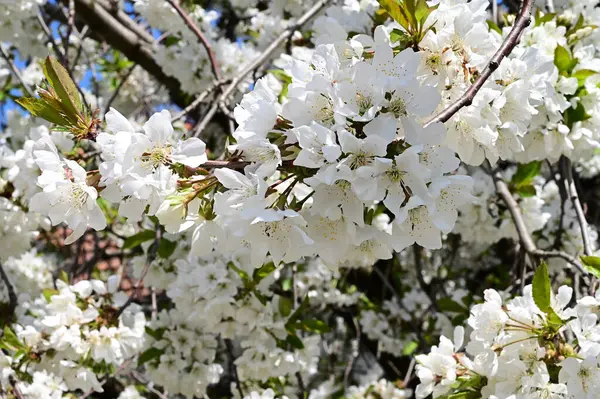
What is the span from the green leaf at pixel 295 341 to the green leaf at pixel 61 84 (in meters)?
1.40

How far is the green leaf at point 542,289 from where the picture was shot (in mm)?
1241

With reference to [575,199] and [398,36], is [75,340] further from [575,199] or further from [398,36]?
[575,199]

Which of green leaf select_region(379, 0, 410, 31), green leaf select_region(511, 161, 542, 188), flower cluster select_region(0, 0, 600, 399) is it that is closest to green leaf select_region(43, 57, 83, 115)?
flower cluster select_region(0, 0, 600, 399)

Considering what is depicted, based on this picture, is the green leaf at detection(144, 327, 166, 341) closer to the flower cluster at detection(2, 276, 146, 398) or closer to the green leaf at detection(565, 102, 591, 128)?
the flower cluster at detection(2, 276, 146, 398)

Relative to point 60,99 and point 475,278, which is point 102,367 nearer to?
point 60,99

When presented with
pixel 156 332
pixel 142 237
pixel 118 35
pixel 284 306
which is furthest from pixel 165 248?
pixel 118 35

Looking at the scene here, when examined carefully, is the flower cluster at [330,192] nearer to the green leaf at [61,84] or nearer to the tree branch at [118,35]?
the green leaf at [61,84]

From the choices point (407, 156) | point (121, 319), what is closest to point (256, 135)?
point (407, 156)

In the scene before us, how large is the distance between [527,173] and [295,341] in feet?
3.78

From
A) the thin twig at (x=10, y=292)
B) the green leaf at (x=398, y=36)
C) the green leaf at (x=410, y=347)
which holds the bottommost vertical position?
the green leaf at (x=410, y=347)

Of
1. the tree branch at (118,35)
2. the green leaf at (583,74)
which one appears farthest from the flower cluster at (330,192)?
the tree branch at (118,35)

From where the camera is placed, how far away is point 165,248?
7.36 feet

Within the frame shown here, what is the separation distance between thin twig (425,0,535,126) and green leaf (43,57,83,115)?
653 millimetres

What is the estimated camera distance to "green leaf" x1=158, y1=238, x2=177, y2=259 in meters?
2.23
